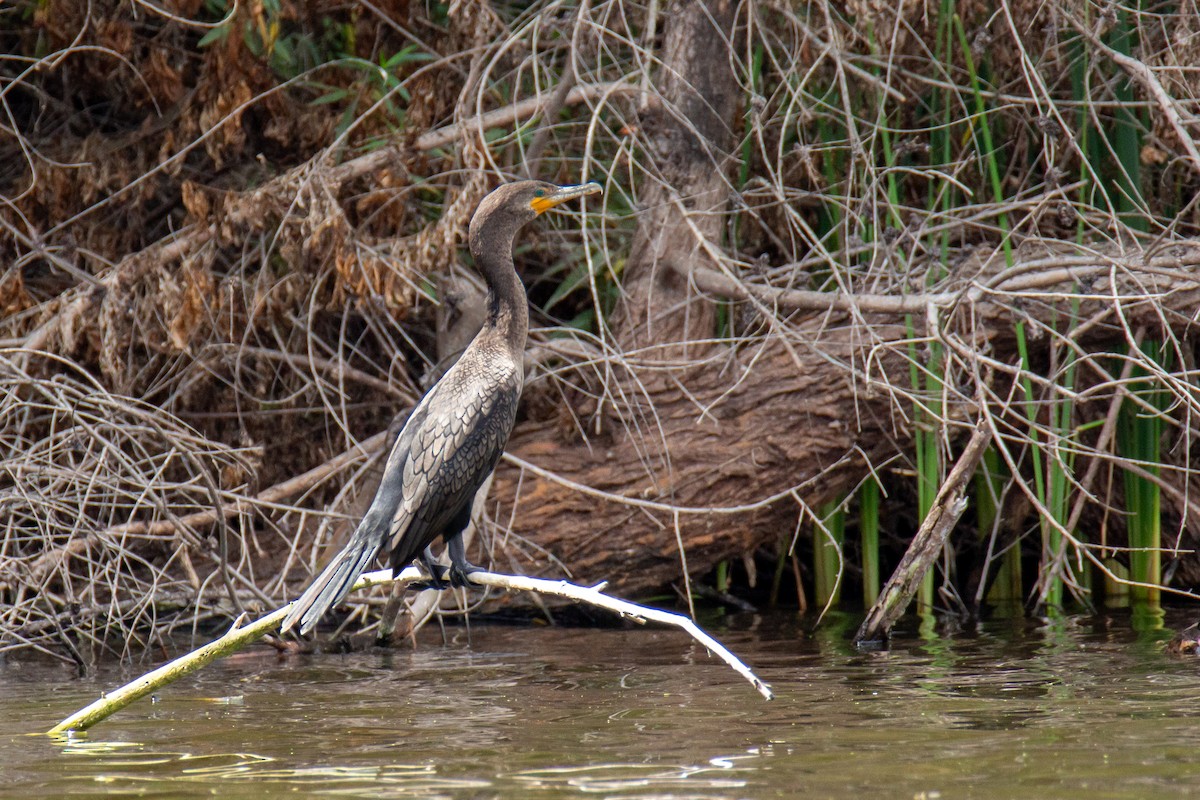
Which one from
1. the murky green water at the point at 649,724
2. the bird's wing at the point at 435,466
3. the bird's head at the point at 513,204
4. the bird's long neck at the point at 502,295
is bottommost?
the murky green water at the point at 649,724

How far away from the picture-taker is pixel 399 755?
306 centimetres

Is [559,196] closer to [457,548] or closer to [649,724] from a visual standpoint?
[457,548]

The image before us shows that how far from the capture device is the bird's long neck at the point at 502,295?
13.7 feet

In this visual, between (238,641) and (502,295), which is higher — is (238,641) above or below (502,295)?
below

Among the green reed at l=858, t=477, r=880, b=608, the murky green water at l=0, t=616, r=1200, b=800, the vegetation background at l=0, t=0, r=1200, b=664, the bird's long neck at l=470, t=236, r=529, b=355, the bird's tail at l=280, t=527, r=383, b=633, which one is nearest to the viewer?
the murky green water at l=0, t=616, r=1200, b=800

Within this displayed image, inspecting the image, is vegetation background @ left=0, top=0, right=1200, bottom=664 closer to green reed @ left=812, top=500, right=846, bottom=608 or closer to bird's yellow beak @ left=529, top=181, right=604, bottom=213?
green reed @ left=812, top=500, right=846, bottom=608

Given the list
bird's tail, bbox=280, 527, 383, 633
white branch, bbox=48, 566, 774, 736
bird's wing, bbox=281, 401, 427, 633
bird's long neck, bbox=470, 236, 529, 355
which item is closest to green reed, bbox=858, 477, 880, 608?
bird's long neck, bbox=470, 236, 529, 355

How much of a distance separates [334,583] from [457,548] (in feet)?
2.11

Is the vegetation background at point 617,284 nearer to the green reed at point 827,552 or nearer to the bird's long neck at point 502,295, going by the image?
the green reed at point 827,552

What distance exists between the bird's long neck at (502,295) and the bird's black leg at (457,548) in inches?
20.6

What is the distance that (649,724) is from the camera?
134 inches

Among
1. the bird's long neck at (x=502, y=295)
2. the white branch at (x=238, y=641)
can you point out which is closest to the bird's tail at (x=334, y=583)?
the white branch at (x=238, y=641)

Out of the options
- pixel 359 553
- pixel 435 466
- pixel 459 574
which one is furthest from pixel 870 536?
pixel 359 553

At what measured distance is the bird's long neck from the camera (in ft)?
13.7
